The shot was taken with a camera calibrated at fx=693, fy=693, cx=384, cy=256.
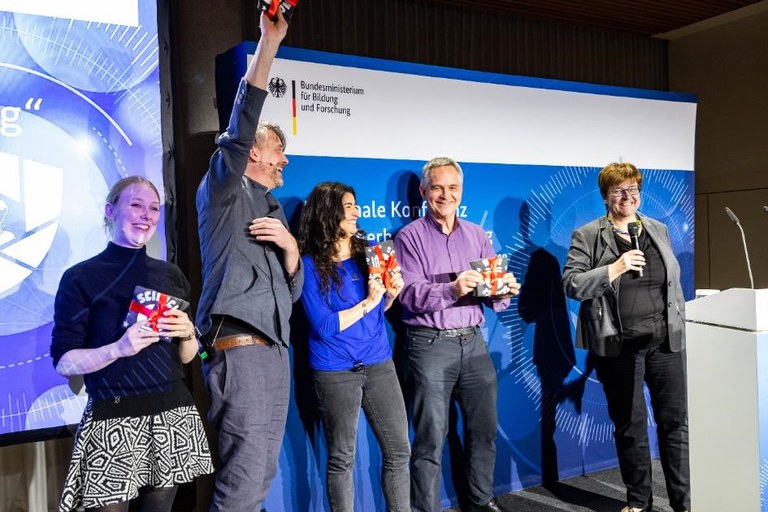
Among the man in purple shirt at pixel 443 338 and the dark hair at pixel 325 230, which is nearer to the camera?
the dark hair at pixel 325 230

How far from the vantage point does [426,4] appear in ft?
18.9

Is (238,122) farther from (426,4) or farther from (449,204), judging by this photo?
(426,4)

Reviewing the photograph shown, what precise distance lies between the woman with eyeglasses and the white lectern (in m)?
0.79

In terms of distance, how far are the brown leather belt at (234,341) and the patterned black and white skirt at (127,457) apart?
0.91 ft

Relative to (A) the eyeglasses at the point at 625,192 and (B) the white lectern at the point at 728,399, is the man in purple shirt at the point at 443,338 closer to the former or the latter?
(A) the eyeglasses at the point at 625,192

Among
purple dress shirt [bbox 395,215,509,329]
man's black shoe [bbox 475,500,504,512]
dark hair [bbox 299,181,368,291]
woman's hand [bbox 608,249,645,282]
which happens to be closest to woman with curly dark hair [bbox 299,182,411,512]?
dark hair [bbox 299,181,368,291]

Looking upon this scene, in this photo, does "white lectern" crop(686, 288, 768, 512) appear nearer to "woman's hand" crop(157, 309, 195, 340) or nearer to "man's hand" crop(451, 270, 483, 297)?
"man's hand" crop(451, 270, 483, 297)

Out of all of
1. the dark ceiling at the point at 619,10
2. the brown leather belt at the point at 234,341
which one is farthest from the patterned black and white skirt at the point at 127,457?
the dark ceiling at the point at 619,10

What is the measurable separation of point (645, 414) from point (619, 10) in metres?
4.00

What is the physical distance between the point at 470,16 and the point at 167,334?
4.63 m

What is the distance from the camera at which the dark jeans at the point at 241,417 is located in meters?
2.40

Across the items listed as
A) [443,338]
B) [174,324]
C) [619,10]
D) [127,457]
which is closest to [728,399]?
[443,338]

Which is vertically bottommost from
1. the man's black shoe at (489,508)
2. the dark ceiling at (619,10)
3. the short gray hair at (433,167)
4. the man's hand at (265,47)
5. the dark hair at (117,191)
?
the man's black shoe at (489,508)

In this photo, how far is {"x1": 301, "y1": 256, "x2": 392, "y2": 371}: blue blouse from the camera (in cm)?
286
